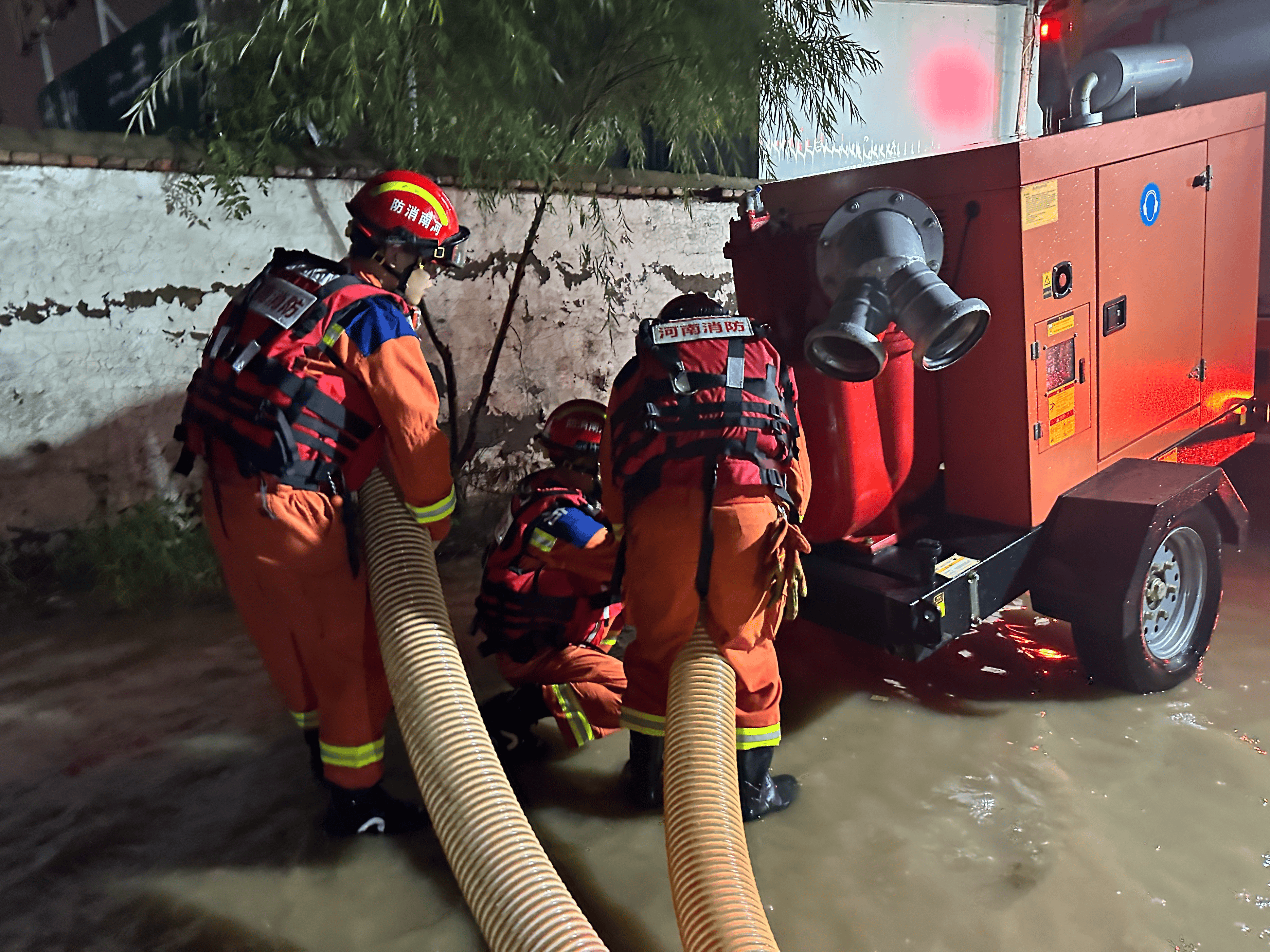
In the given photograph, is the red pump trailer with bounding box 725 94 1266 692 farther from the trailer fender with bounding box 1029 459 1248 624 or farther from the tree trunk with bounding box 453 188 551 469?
the tree trunk with bounding box 453 188 551 469

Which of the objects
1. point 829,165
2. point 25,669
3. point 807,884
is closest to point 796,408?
point 807,884

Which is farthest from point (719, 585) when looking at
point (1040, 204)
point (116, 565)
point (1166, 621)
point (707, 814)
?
point (116, 565)

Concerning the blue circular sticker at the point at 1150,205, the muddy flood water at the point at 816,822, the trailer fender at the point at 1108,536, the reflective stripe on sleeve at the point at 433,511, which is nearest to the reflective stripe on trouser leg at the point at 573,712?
the muddy flood water at the point at 816,822

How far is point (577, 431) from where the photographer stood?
2.92 metres

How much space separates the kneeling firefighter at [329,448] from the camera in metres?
2.23

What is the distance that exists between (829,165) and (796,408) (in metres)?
5.42

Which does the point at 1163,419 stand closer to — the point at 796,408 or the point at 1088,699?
the point at 1088,699

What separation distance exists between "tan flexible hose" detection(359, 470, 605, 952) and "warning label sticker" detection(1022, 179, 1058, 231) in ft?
6.79

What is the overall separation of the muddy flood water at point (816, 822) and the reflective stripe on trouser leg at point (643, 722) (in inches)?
11.6

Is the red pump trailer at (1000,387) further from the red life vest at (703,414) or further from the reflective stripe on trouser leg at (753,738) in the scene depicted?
the reflective stripe on trouser leg at (753,738)

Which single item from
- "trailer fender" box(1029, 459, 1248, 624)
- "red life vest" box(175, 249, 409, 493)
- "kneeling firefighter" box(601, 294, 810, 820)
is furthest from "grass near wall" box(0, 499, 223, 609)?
"trailer fender" box(1029, 459, 1248, 624)

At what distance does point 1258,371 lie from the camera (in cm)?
413

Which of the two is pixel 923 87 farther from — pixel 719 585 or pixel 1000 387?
pixel 719 585

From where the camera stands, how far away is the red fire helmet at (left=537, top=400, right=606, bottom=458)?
9.57 feet
